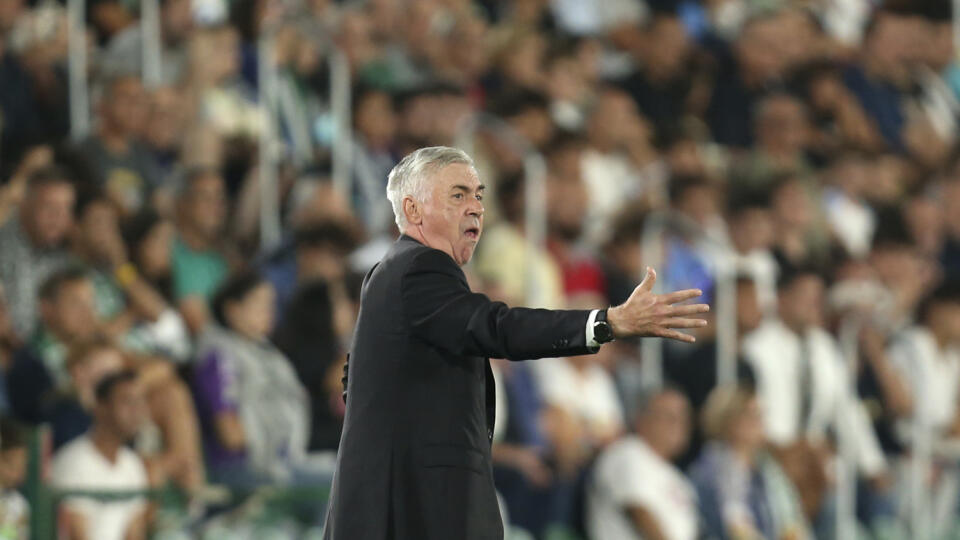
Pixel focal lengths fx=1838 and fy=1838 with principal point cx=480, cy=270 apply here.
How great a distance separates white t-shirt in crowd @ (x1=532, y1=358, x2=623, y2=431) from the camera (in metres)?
9.02

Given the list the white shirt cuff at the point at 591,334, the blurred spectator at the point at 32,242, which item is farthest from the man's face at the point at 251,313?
the white shirt cuff at the point at 591,334

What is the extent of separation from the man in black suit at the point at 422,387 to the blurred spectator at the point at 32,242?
3.44 meters

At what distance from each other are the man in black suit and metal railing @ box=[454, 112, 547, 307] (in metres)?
5.06

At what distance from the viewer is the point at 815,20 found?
1372cm

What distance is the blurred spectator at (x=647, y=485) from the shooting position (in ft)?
28.2

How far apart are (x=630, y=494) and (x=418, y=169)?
15.2 feet

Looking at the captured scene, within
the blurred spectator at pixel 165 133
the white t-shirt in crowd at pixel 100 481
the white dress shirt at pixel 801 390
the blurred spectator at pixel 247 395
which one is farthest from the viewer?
the white dress shirt at pixel 801 390

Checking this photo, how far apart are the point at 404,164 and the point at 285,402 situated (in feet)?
11.5

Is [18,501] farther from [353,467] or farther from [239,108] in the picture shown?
[239,108]

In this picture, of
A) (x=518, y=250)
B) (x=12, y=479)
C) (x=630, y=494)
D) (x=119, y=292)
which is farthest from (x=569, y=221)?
(x=12, y=479)

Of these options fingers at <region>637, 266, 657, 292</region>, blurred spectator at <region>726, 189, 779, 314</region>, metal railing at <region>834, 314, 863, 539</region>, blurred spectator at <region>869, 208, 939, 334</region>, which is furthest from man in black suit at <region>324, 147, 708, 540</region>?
blurred spectator at <region>869, 208, 939, 334</region>

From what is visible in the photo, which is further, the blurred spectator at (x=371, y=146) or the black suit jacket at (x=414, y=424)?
the blurred spectator at (x=371, y=146)

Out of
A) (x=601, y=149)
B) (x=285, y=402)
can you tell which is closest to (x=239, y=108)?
(x=285, y=402)

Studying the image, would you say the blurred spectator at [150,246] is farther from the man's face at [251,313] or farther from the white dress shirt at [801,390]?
the white dress shirt at [801,390]
